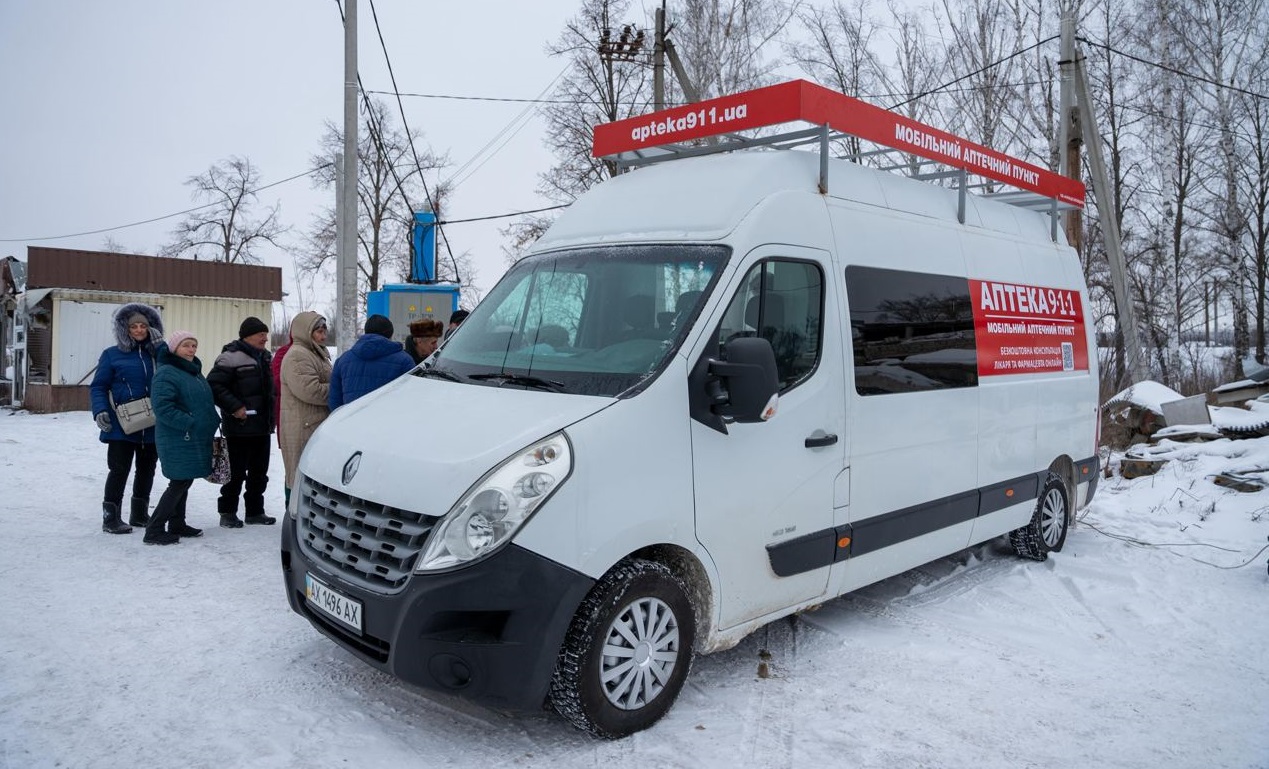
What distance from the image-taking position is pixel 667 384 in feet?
11.4

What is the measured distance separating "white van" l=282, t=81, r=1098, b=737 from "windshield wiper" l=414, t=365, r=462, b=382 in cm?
3

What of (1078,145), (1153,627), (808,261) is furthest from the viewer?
(1078,145)

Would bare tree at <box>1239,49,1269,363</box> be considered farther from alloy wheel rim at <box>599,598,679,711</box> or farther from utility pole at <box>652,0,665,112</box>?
alloy wheel rim at <box>599,598,679,711</box>

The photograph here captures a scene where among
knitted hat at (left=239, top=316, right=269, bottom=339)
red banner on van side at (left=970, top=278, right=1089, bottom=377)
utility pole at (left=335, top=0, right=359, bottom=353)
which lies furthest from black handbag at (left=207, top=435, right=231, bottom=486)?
red banner on van side at (left=970, top=278, right=1089, bottom=377)

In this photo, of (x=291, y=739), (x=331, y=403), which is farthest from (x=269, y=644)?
(x=331, y=403)

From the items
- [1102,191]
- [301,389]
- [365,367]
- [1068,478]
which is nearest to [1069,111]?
[1102,191]

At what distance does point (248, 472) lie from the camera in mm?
7453

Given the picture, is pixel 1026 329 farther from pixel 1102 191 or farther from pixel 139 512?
pixel 1102 191

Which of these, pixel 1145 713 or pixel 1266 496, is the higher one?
pixel 1266 496

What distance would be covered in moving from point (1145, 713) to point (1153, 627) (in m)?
1.36

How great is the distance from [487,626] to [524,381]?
1102 millimetres

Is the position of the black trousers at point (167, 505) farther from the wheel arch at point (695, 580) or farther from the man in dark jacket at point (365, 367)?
the wheel arch at point (695, 580)

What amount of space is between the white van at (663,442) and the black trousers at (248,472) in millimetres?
3665

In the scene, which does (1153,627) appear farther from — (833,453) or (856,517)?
(833,453)
